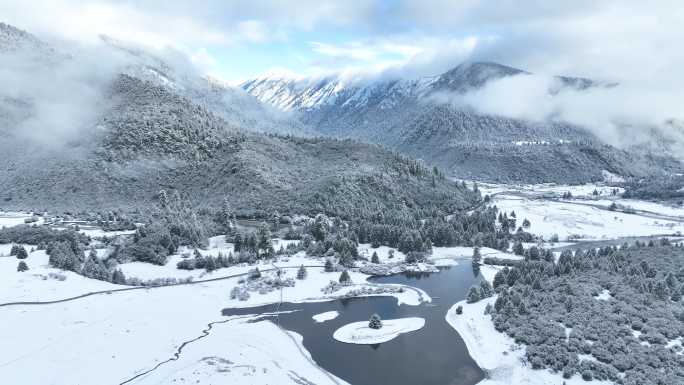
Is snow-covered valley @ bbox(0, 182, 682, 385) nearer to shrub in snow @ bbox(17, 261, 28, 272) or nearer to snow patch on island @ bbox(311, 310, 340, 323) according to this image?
snow patch on island @ bbox(311, 310, 340, 323)

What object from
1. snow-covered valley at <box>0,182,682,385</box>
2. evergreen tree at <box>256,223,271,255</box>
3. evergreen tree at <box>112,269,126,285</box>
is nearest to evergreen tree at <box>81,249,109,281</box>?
evergreen tree at <box>112,269,126,285</box>

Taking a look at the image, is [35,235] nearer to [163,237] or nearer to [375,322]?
[163,237]

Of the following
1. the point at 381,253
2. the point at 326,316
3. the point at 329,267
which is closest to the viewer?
the point at 326,316

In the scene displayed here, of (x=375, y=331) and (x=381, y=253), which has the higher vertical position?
(x=381, y=253)

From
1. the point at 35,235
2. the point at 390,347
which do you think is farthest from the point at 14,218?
the point at 390,347

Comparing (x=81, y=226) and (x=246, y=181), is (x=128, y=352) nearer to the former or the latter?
(x=81, y=226)

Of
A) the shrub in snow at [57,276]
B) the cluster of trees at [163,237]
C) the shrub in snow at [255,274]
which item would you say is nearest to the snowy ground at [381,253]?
the shrub in snow at [255,274]

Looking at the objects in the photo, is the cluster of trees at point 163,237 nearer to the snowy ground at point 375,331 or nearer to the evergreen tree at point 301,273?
the evergreen tree at point 301,273

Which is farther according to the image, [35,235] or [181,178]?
[181,178]
